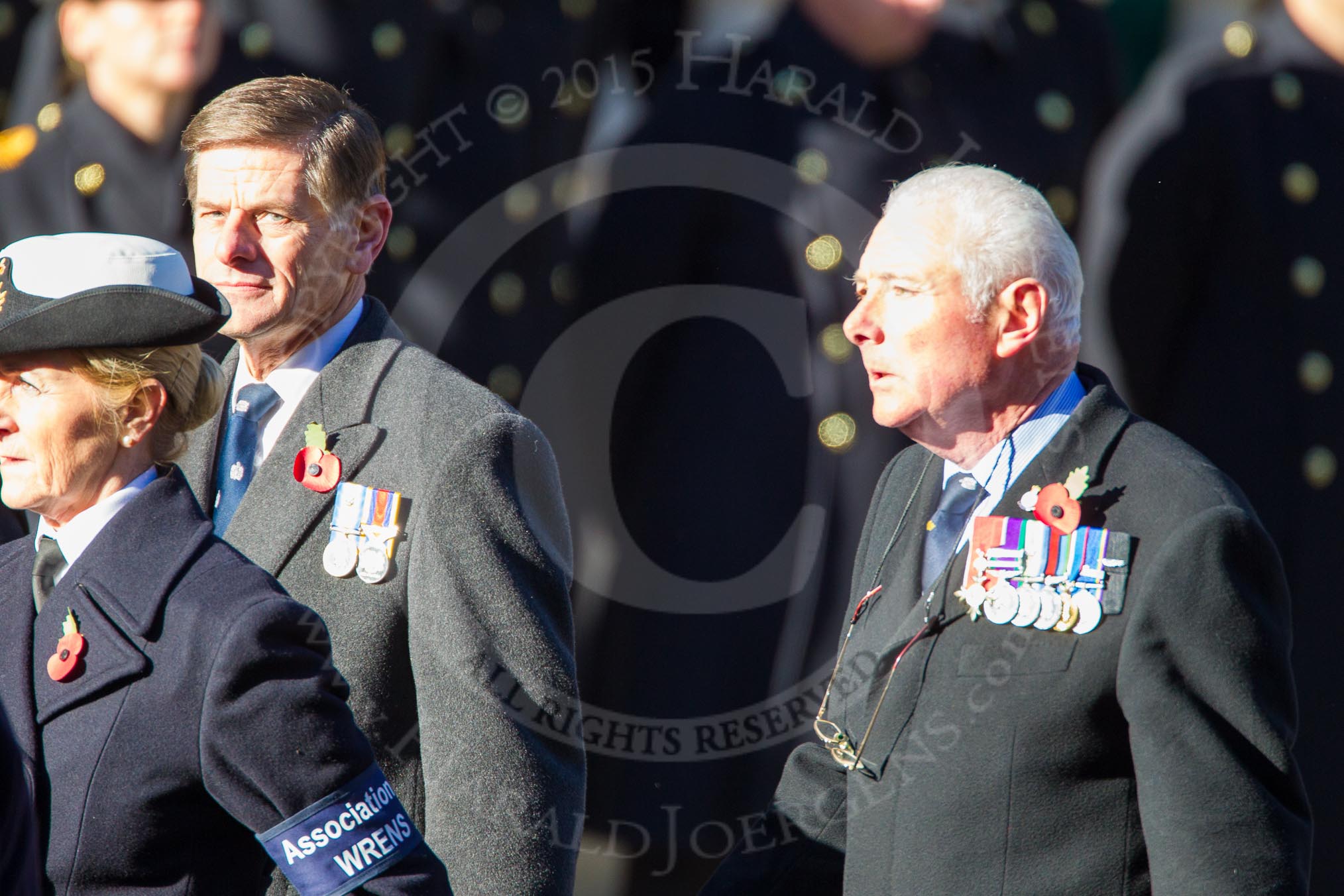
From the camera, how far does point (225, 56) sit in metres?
2.56

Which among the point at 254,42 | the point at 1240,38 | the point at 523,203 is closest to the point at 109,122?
the point at 254,42

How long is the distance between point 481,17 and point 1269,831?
1.70 m

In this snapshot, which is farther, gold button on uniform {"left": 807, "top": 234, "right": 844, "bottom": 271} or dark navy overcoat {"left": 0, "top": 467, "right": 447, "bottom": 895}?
gold button on uniform {"left": 807, "top": 234, "right": 844, "bottom": 271}

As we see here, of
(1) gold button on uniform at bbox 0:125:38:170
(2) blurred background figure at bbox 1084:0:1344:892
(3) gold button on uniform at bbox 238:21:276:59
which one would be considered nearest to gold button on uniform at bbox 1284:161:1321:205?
(2) blurred background figure at bbox 1084:0:1344:892

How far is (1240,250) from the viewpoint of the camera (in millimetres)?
2518

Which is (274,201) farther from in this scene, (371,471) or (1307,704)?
(1307,704)

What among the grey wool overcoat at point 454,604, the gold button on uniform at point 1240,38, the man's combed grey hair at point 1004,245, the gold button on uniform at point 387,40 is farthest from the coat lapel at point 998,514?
the gold button on uniform at point 387,40

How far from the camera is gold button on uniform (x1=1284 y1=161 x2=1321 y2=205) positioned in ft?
8.25

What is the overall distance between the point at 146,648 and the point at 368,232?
2.70 ft

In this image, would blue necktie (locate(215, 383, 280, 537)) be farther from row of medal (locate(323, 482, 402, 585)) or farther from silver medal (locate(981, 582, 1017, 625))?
silver medal (locate(981, 582, 1017, 625))

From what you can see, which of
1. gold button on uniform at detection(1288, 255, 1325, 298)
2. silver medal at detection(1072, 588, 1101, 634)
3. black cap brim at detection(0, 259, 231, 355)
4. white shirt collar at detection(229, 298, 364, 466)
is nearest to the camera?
black cap brim at detection(0, 259, 231, 355)

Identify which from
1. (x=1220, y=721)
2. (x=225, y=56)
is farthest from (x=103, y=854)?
(x=225, y=56)

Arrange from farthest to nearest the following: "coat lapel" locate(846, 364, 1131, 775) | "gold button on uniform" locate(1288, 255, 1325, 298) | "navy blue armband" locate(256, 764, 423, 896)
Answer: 1. "gold button on uniform" locate(1288, 255, 1325, 298)
2. "coat lapel" locate(846, 364, 1131, 775)
3. "navy blue armband" locate(256, 764, 423, 896)

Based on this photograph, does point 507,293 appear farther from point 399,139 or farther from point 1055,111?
point 1055,111
